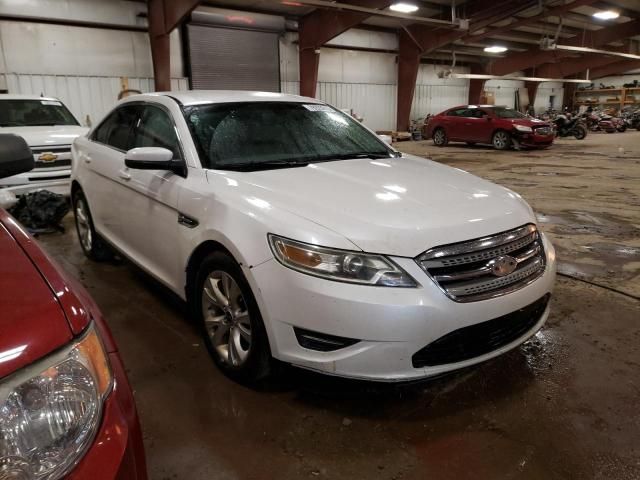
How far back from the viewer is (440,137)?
15.3m

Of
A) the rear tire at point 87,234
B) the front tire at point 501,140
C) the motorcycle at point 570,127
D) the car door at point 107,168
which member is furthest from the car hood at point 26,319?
the motorcycle at point 570,127

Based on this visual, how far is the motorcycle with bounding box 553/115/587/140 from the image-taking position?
1702cm

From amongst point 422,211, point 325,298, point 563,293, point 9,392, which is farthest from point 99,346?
point 563,293

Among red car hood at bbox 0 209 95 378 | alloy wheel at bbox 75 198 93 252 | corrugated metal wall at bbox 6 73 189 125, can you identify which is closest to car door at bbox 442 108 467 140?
corrugated metal wall at bbox 6 73 189 125

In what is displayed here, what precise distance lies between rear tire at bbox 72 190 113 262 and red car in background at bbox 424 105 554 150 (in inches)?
469

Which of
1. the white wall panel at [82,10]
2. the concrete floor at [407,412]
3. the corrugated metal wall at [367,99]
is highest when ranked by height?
the white wall panel at [82,10]

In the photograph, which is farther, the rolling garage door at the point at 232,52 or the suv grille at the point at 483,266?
the rolling garage door at the point at 232,52

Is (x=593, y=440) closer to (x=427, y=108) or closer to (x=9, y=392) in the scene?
(x=9, y=392)

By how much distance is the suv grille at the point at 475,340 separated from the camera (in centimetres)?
170

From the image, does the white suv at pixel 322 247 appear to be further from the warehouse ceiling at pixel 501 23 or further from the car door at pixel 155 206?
the warehouse ceiling at pixel 501 23

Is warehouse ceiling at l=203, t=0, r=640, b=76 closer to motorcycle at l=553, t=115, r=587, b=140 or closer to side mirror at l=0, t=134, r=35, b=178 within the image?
motorcycle at l=553, t=115, r=587, b=140

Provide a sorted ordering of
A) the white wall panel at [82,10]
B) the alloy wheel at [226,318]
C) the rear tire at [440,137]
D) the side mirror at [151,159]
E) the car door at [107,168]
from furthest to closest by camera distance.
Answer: the rear tire at [440,137], the white wall panel at [82,10], the car door at [107,168], the side mirror at [151,159], the alloy wheel at [226,318]

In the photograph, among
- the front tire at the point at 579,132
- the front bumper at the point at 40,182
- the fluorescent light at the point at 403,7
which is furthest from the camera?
the front tire at the point at 579,132

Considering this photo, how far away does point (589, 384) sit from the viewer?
2162 mm
